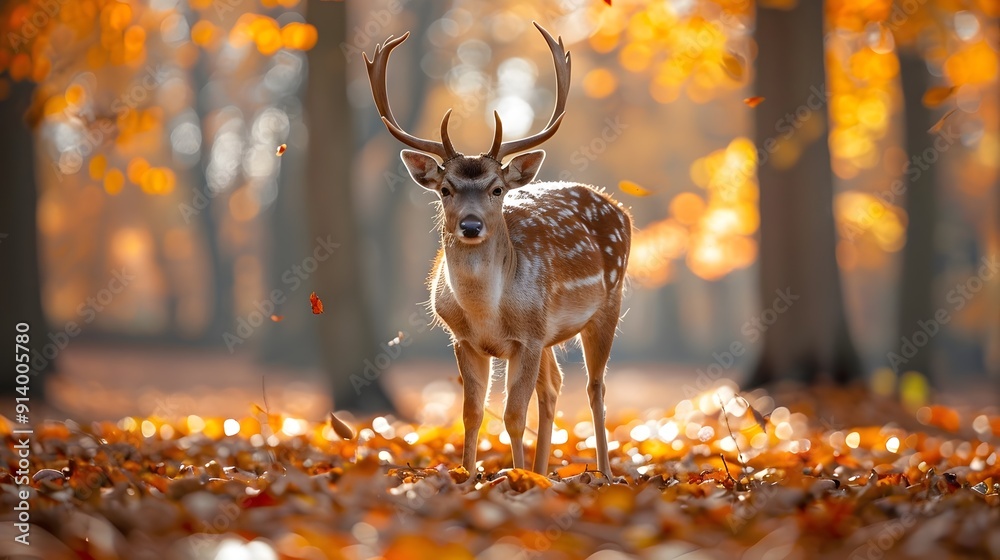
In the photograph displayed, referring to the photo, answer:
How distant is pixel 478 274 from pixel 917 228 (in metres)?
10.6

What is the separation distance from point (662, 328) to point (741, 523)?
3989 centimetres

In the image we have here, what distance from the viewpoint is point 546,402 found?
5863 millimetres

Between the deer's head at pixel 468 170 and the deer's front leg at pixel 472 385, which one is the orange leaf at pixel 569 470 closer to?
the deer's front leg at pixel 472 385

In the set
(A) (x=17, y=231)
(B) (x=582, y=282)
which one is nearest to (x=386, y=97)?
(B) (x=582, y=282)

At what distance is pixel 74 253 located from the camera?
27.8 metres

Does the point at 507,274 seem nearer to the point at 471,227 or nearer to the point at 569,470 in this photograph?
the point at 471,227

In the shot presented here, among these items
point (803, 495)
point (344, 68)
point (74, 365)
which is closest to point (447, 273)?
point (803, 495)

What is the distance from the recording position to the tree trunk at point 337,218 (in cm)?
1028

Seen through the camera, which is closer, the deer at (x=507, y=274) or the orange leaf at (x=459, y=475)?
the orange leaf at (x=459, y=475)

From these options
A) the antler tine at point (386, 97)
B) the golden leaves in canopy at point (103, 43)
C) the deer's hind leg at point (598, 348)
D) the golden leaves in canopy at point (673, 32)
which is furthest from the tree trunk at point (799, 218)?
the antler tine at point (386, 97)

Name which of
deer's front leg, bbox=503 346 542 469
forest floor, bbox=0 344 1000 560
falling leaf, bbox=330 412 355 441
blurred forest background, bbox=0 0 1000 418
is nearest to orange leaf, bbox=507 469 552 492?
forest floor, bbox=0 344 1000 560

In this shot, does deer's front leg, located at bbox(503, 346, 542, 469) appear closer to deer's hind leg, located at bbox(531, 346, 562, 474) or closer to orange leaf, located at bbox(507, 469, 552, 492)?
deer's hind leg, located at bbox(531, 346, 562, 474)

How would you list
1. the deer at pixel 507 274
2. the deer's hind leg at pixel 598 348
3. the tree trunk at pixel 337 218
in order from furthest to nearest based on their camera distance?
the tree trunk at pixel 337 218, the deer's hind leg at pixel 598 348, the deer at pixel 507 274

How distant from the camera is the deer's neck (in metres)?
5.24
